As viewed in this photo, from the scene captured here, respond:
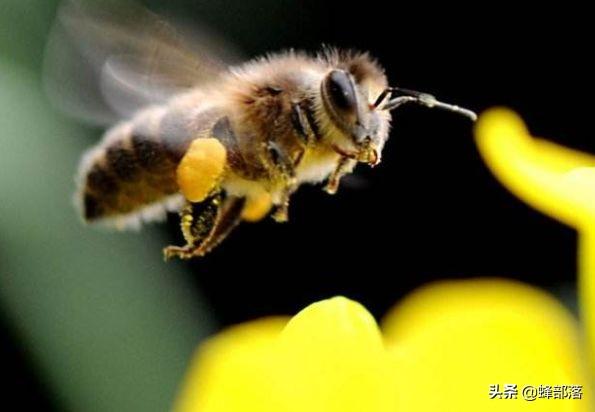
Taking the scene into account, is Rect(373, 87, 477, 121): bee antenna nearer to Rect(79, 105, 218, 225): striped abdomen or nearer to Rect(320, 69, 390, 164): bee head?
Rect(320, 69, 390, 164): bee head

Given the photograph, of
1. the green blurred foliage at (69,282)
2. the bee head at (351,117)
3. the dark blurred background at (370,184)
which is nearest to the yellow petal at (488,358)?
the bee head at (351,117)

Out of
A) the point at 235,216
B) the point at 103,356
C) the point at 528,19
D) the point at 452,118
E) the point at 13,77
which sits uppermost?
the point at 528,19

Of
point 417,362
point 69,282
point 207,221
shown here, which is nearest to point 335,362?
point 417,362

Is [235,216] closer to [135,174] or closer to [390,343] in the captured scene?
[135,174]

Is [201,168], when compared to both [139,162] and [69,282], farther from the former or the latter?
[69,282]

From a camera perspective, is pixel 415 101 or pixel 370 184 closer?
pixel 415 101

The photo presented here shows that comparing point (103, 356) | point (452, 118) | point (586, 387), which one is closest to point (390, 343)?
point (586, 387)

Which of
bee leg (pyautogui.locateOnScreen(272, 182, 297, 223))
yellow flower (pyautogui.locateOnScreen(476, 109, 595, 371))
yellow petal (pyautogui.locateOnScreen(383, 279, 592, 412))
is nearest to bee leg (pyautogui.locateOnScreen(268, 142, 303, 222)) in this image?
Answer: bee leg (pyautogui.locateOnScreen(272, 182, 297, 223))
